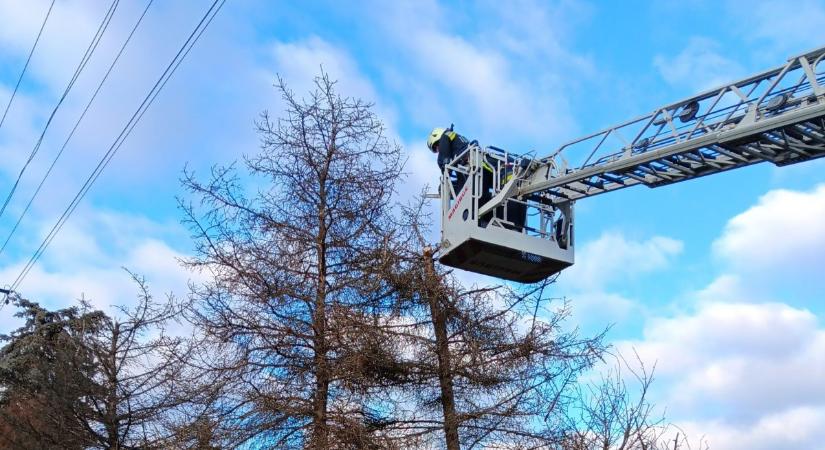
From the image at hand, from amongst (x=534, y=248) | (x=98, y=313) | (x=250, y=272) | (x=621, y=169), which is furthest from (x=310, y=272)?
(x=98, y=313)

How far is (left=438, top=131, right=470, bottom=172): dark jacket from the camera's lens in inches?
517

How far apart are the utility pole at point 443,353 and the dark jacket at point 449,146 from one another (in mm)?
2120

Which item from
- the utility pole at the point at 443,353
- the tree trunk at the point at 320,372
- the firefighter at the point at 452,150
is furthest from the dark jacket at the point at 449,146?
the tree trunk at the point at 320,372

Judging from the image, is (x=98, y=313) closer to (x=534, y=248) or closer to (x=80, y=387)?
(x=80, y=387)

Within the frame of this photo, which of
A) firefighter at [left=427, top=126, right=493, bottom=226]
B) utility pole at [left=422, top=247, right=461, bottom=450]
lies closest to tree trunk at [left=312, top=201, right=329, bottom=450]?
utility pole at [left=422, top=247, right=461, bottom=450]

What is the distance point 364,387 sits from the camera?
1094 centimetres

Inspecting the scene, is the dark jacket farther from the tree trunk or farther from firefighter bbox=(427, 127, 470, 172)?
the tree trunk

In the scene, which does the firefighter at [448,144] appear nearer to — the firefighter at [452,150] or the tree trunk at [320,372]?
the firefighter at [452,150]

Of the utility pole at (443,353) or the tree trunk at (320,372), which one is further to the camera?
the utility pole at (443,353)

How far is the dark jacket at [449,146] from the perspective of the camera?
13.1m

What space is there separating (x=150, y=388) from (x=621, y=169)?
8.00 meters

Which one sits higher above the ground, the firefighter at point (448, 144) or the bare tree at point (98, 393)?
the firefighter at point (448, 144)

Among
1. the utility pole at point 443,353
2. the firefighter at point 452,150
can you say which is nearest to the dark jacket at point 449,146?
the firefighter at point 452,150

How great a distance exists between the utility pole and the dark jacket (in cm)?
212
